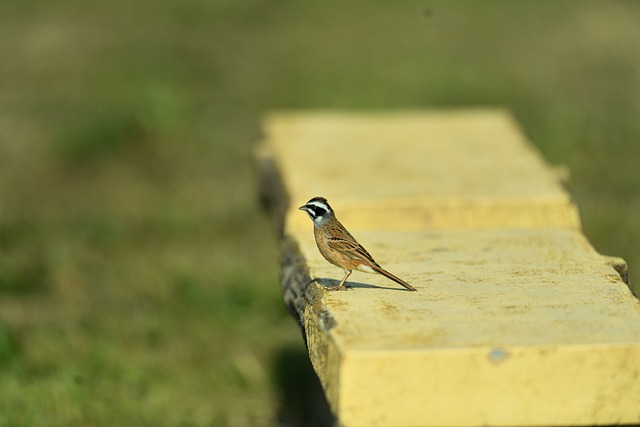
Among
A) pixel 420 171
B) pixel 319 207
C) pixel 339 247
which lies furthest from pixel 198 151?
pixel 339 247

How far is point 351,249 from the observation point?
523 cm

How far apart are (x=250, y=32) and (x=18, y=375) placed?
9044 mm

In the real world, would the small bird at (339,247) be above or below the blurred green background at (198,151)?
above

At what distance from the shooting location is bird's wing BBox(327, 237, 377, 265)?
5.20 meters

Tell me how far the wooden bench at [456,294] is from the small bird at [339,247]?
0.10 m

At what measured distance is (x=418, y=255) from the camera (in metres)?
5.82

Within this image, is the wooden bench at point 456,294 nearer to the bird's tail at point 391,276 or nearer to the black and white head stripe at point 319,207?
the bird's tail at point 391,276

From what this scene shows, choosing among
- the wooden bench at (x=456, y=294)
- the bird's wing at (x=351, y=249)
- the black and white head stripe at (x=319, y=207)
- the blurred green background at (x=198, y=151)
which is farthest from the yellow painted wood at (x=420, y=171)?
the blurred green background at (x=198, y=151)

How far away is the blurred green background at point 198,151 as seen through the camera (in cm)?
768

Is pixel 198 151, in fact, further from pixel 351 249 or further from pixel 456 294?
pixel 456 294

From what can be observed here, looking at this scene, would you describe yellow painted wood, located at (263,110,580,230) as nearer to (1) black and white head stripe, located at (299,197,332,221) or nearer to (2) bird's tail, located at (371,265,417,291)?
(1) black and white head stripe, located at (299,197,332,221)

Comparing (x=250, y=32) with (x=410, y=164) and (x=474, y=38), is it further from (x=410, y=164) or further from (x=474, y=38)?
(x=410, y=164)

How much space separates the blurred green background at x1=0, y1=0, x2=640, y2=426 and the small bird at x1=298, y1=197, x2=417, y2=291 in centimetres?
226

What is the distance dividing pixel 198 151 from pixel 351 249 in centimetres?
676
